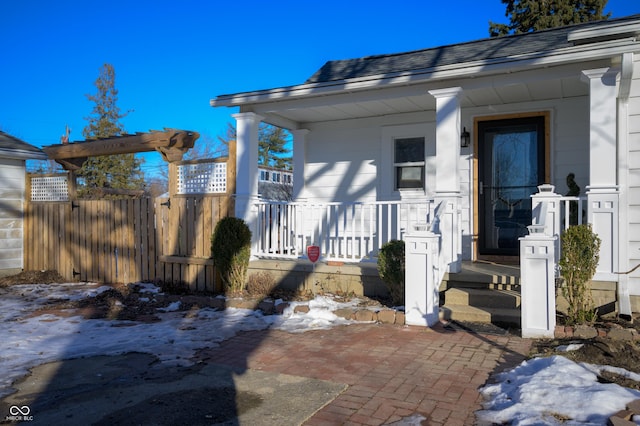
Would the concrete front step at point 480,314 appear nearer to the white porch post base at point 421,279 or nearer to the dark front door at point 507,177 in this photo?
the white porch post base at point 421,279

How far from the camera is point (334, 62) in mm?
9648

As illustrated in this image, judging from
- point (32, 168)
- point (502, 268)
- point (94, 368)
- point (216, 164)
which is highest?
point (32, 168)

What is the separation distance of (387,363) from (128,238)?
598cm

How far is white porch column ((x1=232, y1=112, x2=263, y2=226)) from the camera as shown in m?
7.67

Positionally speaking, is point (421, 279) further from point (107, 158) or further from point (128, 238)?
point (107, 158)

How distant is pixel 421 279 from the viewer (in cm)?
546

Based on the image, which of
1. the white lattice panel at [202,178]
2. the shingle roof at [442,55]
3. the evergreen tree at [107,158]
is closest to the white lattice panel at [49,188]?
the white lattice panel at [202,178]

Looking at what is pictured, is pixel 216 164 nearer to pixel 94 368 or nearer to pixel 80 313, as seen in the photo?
pixel 80 313

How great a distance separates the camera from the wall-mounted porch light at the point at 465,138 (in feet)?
25.7

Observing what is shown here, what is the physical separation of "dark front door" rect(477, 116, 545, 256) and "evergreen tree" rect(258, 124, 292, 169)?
22.9m

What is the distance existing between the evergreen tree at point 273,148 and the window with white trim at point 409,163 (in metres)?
21.9

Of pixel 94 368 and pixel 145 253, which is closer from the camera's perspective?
pixel 94 368

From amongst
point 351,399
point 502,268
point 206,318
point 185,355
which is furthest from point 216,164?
point 351,399

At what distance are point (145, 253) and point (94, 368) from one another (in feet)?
14.7
